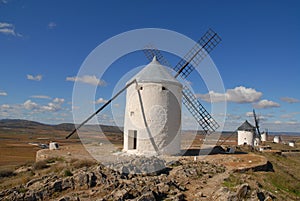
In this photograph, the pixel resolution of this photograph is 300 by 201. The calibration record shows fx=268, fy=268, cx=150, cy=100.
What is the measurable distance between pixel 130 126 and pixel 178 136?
3130 millimetres

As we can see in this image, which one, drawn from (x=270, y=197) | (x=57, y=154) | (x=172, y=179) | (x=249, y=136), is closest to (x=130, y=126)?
(x=57, y=154)

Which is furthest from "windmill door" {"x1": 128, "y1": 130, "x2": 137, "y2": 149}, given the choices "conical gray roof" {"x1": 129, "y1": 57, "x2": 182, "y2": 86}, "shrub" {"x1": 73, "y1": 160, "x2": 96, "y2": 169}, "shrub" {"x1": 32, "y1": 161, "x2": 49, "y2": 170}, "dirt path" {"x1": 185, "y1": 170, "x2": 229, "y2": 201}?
"dirt path" {"x1": 185, "y1": 170, "x2": 229, "y2": 201}

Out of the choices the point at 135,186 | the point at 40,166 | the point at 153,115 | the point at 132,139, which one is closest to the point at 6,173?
the point at 40,166

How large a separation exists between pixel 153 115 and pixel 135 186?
6.88 metres

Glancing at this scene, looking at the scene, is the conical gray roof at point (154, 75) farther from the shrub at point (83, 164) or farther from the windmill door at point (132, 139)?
the shrub at point (83, 164)

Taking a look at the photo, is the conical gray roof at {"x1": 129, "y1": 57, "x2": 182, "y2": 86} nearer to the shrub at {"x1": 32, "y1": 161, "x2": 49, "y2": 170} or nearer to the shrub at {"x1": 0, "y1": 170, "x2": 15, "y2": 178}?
the shrub at {"x1": 32, "y1": 161, "x2": 49, "y2": 170}

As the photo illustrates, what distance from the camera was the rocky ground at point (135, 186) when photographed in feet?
28.9

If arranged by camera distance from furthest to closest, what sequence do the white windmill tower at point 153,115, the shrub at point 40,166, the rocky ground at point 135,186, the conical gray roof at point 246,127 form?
the conical gray roof at point 246,127
the white windmill tower at point 153,115
the shrub at point 40,166
the rocky ground at point 135,186

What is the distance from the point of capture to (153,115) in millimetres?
15984

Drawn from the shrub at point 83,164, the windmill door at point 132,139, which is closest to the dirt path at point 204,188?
the shrub at point 83,164

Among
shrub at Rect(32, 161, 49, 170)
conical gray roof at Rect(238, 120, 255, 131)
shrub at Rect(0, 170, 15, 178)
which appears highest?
conical gray roof at Rect(238, 120, 255, 131)

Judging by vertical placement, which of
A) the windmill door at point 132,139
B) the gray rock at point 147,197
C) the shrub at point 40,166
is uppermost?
the windmill door at point 132,139

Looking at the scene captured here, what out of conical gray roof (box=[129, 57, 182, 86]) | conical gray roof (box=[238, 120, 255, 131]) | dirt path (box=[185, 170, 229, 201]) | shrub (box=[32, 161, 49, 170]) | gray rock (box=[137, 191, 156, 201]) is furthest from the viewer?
conical gray roof (box=[238, 120, 255, 131])

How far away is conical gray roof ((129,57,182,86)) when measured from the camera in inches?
643
